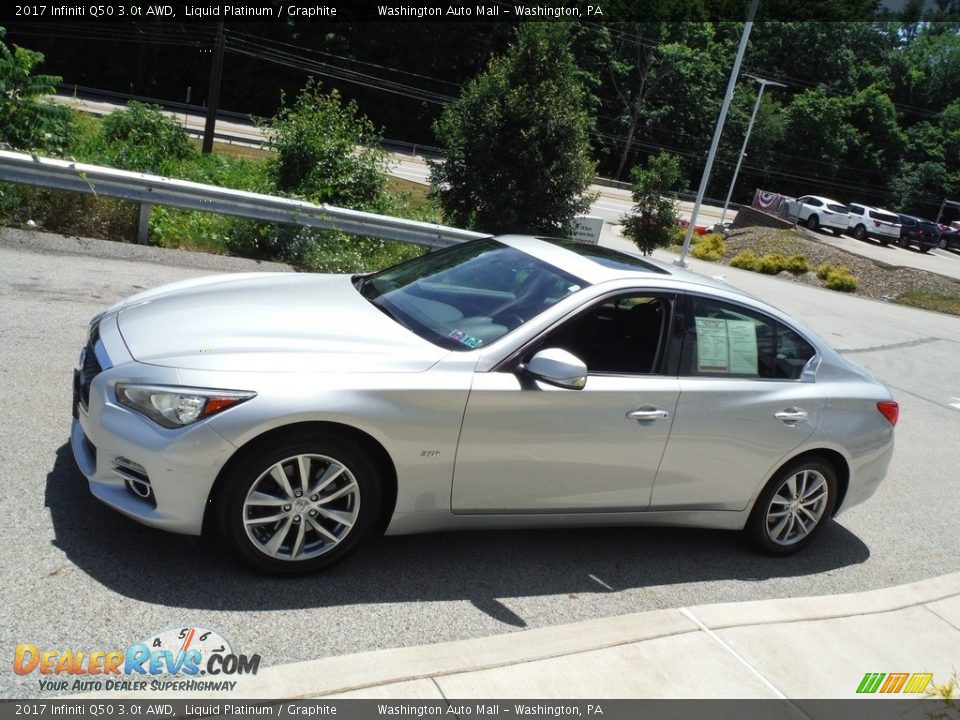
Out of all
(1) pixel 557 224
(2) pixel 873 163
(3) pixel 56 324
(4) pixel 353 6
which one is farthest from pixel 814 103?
(3) pixel 56 324

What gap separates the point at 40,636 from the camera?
3.40 meters

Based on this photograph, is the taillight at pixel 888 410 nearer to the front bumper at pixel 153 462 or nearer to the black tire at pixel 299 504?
the black tire at pixel 299 504

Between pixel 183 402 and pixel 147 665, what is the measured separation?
1.05 metres

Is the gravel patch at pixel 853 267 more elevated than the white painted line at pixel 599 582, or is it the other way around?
the white painted line at pixel 599 582

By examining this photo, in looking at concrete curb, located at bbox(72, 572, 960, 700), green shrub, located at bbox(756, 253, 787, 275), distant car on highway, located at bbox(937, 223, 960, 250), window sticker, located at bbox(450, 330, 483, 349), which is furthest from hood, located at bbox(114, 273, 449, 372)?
distant car on highway, located at bbox(937, 223, 960, 250)

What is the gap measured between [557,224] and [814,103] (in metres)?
74.4

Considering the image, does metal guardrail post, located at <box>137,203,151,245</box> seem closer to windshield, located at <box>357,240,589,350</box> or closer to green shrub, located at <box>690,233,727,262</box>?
windshield, located at <box>357,240,589,350</box>

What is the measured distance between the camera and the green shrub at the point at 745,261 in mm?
35375

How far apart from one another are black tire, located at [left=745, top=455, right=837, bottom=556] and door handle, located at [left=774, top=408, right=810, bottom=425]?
0.29 meters

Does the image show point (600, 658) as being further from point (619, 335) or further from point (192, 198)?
point (192, 198)

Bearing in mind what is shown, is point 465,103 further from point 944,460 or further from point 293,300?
point 293,300

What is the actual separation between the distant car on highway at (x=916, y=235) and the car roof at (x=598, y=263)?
53.2 m

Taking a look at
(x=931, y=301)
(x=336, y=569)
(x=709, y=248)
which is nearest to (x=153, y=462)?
(x=336, y=569)

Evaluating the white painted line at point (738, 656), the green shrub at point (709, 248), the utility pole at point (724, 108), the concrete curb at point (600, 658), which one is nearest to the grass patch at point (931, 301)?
the utility pole at point (724, 108)
